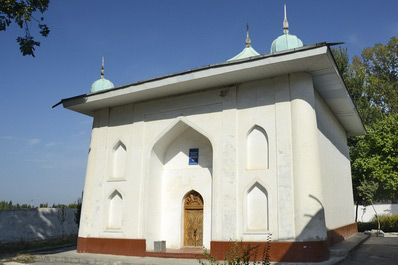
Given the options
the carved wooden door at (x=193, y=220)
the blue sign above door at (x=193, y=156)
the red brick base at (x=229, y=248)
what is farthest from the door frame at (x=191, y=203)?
the red brick base at (x=229, y=248)

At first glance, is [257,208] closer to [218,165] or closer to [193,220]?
[218,165]

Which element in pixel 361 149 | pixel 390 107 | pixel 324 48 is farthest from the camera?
pixel 390 107

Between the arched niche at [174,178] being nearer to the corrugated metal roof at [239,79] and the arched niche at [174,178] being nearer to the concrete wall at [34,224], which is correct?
the corrugated metal roof at [239,79]

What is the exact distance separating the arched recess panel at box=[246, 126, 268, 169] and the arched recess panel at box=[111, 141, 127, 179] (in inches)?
186

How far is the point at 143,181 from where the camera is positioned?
38.6 ft

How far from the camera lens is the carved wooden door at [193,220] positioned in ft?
38.0

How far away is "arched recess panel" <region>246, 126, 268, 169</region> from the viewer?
10.0 meters

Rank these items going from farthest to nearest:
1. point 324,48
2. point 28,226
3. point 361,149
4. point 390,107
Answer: point 390,107
point 361,149
point 28,226
point 324,48

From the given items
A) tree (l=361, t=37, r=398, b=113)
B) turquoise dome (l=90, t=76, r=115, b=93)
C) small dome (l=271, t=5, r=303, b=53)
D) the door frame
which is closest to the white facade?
the door frame

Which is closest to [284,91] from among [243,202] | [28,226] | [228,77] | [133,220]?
[228,77]

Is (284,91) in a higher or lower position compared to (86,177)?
higher

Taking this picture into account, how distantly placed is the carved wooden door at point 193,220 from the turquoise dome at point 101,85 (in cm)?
725

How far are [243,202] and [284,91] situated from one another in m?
3.30

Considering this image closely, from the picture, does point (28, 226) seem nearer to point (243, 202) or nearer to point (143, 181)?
Answer: point (143, 181)
